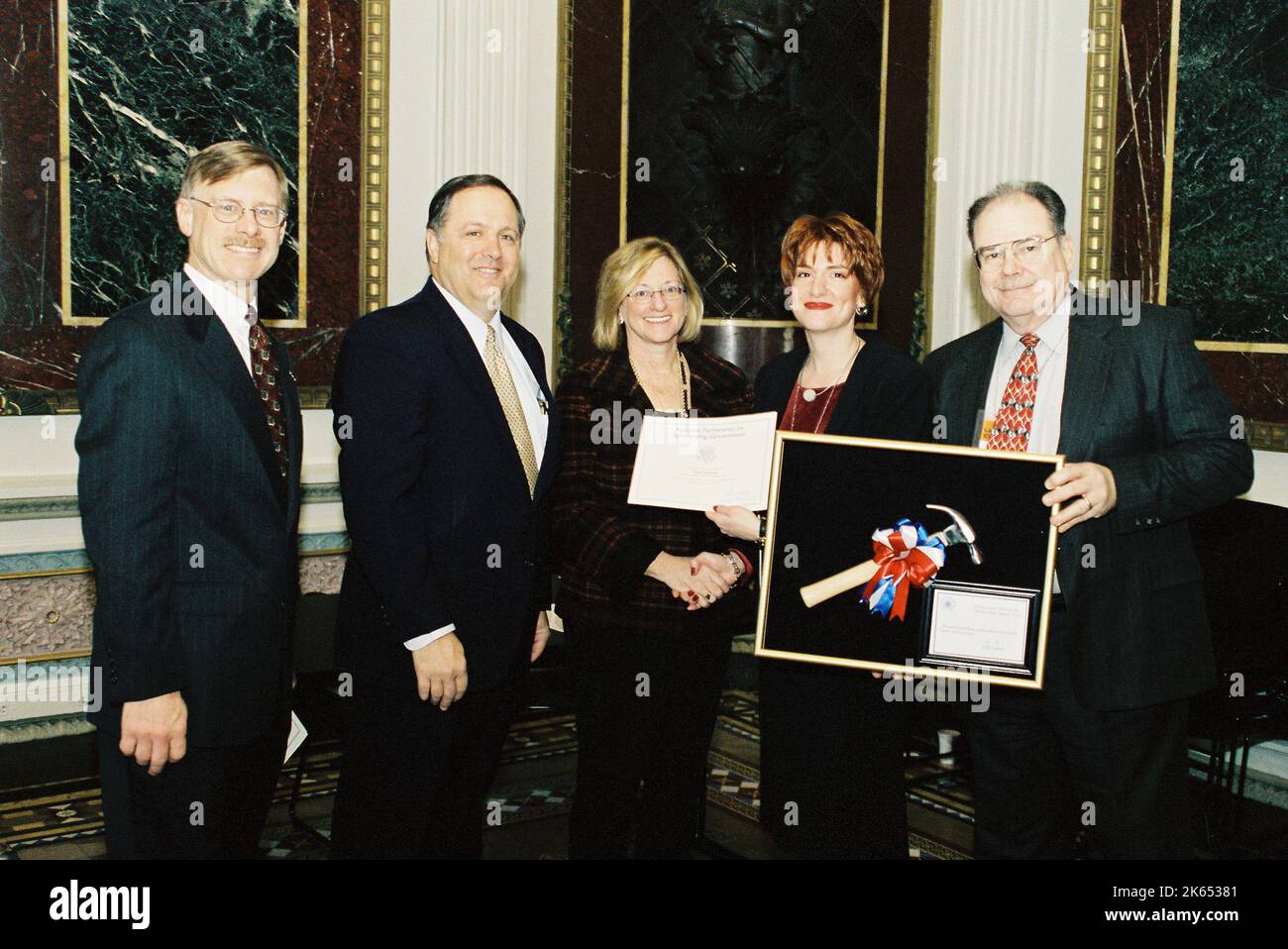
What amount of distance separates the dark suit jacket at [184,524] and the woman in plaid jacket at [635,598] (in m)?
0.80

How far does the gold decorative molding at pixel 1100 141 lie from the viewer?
516 centimetres

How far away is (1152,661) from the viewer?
8.41ft

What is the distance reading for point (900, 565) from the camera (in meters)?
2.53

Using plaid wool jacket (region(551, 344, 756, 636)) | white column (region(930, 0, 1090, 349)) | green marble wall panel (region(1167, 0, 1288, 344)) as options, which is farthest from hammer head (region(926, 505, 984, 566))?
white column (region(930, 0, 1090, 349))

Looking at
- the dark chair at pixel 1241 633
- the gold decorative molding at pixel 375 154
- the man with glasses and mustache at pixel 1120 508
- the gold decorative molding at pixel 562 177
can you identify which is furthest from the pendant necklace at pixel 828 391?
the gold decorative molding at pixel 562 177

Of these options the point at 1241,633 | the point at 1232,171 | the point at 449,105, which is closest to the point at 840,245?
the point at 1241,633

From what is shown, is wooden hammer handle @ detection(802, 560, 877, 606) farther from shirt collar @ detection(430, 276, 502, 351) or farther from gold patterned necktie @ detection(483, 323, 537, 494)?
shirt collar @ detection(430, 276, 502, 351)

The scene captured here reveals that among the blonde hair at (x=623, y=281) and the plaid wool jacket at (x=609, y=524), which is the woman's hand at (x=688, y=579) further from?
the blonde hair at (x=623, y=281)

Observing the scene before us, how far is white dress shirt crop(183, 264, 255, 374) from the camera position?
2.31 metres

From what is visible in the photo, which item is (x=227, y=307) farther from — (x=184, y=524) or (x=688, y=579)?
(x=688, y=579)

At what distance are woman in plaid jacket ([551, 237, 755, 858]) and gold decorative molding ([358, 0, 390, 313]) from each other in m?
2.62
